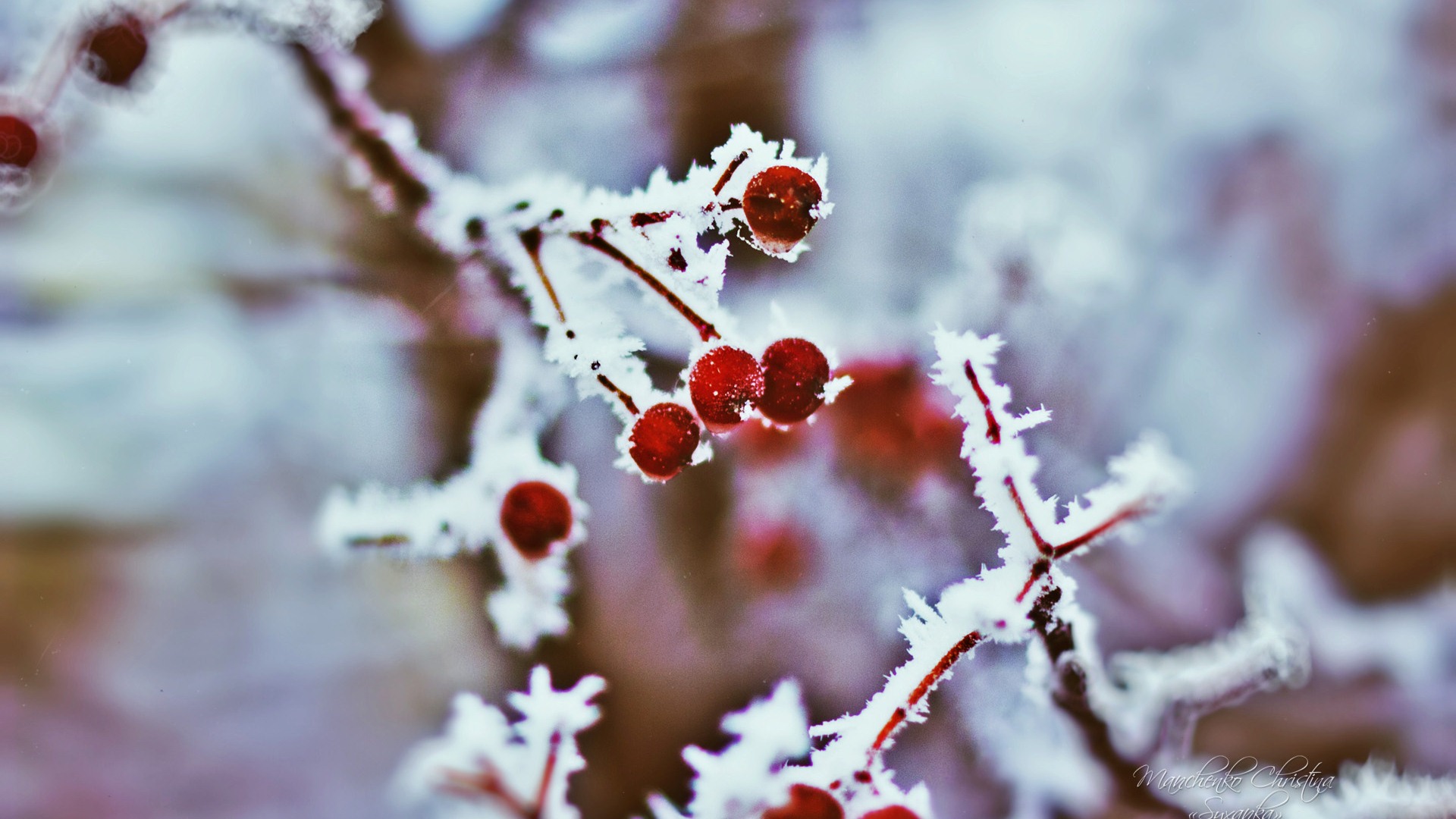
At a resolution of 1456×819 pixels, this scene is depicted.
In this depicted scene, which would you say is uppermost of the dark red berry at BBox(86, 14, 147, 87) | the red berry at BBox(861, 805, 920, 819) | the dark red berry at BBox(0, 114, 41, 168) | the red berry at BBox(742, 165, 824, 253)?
the dark red berry at BBox(86, 14, 147, 87)

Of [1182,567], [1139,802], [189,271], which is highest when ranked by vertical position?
[189,271]

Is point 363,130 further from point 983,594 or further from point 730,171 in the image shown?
point 983,594

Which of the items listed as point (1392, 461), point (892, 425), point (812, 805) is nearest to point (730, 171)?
point (892, 425)

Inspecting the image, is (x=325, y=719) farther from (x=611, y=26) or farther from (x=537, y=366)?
(x=611, y=26)

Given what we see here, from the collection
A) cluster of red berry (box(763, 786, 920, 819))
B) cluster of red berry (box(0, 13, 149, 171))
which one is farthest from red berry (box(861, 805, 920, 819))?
cluster of red berry (box(0, 13, 149, 171))

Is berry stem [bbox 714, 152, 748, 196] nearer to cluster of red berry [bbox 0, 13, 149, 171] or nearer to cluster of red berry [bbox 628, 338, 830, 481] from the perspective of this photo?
cluster of red berry [bbox 628, 338, 830, 481]

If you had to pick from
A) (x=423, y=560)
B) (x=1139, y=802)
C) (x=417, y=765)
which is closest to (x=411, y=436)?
(x=423, y=560)
